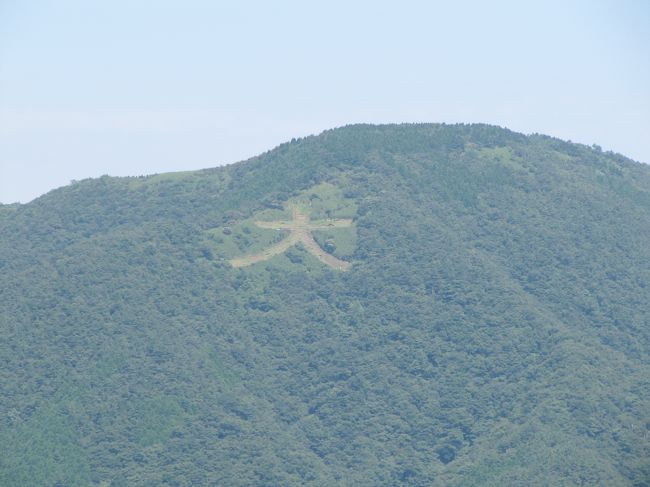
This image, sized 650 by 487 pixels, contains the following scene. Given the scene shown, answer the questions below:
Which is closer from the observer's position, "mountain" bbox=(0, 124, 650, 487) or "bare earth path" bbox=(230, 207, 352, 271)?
"mountain" bbox=(0, 124, 650, 487)

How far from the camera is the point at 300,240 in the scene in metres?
171

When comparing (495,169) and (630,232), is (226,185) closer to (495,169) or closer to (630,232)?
(495,169)

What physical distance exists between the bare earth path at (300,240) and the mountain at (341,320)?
0.30 meters

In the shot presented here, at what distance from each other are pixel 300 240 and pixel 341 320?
1214 centimetres

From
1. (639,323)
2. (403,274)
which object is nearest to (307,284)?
(403,274)

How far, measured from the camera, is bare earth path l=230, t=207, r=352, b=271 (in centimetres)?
16975

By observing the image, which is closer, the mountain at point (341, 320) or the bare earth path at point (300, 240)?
the mountain at point (341, 320)

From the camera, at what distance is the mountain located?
143 meters

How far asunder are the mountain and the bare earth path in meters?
0.30

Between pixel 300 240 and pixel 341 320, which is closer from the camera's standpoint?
pixel 341 320

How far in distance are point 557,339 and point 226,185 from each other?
5244 centimetres

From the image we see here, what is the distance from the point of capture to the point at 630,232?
583 ft

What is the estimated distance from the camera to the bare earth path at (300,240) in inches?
6683

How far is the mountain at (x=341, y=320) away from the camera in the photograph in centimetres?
14312
